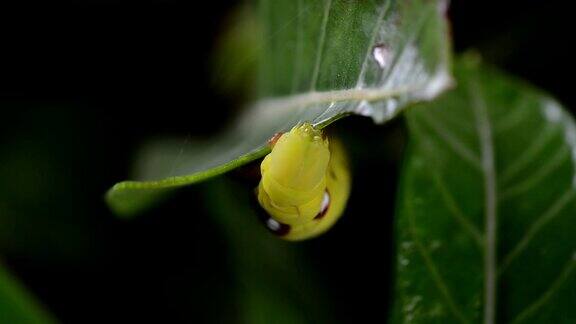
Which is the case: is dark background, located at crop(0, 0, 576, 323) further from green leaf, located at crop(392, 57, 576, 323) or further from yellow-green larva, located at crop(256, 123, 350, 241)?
yellow-green larva, located at crop(256, 123, 350, 241)

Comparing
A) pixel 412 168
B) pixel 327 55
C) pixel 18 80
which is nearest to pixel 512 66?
pixel 412 168

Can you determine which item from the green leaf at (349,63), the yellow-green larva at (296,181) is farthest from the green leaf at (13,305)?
the yellow-green larva at (296,181)

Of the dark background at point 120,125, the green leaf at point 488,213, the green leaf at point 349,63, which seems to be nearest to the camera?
the green leaf at point 349,63

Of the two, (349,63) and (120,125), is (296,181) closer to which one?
(349,63)

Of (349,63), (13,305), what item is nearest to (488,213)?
(349,63)

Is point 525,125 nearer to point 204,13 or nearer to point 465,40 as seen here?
point 465,40

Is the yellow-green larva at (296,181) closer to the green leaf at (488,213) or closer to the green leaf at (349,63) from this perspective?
the green leaf at (349,63)
